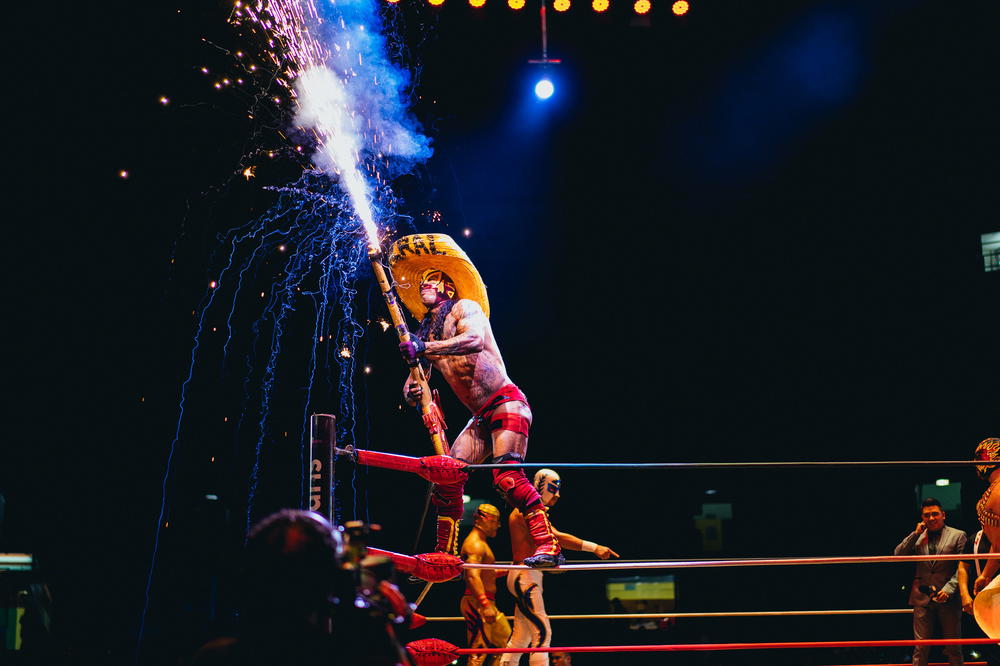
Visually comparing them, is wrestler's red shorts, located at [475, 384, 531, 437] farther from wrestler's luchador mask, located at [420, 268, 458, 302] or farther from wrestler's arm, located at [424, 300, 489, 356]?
wrestler's luchador mask, located at [420, 268, 458, 302]

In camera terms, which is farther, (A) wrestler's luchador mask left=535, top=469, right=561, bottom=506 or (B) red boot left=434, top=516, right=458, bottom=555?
(A) wrestler's luchador mask left=535, top=469, right=561, bottom=506

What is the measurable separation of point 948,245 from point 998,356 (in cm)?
102

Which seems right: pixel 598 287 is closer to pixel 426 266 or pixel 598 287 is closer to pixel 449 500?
pixel 426 266

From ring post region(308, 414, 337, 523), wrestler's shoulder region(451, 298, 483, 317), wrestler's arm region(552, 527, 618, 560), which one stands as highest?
wrestler's shoulder region(451, 298, 483, 317)

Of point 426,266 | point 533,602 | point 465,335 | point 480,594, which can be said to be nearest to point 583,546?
point 533,602

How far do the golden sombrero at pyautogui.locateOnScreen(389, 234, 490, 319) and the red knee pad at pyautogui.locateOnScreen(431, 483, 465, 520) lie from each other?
0.82 meters

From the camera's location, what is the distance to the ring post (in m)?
2.83

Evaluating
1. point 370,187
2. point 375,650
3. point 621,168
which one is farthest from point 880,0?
point 375,650

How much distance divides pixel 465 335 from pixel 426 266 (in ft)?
1.52

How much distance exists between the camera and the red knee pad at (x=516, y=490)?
11.8 ft

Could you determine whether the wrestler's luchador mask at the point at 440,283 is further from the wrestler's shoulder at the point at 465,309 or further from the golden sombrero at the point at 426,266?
the wrestler's shoulder at the point at 465,309

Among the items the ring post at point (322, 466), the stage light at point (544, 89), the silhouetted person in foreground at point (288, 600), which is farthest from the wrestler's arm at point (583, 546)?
the silhouetted person in foreground at point (288, 600)

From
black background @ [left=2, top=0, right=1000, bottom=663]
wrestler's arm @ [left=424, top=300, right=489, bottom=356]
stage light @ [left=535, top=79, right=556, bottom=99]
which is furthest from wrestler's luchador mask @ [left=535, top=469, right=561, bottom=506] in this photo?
stage light @ [left=535, top=79, right=556, bottom=99]

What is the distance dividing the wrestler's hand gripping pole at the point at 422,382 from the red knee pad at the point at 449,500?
18 centimetres
